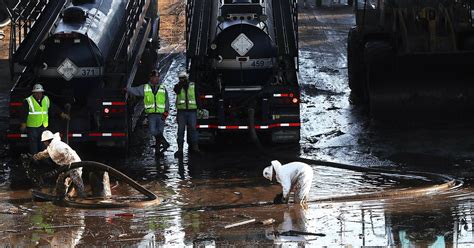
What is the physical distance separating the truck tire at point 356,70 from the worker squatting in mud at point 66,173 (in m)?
9.13

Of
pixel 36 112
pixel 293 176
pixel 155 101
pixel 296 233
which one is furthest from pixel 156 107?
pixel 296 233

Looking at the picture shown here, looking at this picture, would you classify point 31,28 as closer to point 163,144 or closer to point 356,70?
point 163,144

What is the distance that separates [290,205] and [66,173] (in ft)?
11.2

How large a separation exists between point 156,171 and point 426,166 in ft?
15.4

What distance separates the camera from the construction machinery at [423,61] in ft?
70.9

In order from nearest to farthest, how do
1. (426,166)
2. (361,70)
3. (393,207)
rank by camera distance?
(393,207), (426,166), (361,70)

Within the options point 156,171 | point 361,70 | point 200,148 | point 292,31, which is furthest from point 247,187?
point 361,70

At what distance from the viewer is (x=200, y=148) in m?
20.7

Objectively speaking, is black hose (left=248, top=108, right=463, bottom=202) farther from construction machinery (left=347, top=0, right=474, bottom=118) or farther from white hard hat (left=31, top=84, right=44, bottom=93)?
white hard hat (left=31, top=84, right=44, bottom=93)

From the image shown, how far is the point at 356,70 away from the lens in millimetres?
24828

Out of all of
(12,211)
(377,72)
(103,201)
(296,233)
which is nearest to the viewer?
(296,233)

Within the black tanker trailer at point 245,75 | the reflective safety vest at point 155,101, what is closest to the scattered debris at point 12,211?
the reflective safety vest at point 155,101

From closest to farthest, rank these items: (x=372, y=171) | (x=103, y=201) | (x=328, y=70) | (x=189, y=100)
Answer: (x=103, y=201)
(x=372, y=171)
(x=189, y=100)
(x=328, y=70)

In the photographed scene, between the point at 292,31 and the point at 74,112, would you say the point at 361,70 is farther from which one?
the point at 74,112
